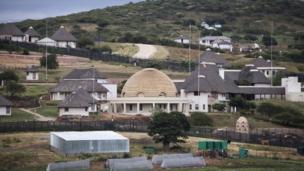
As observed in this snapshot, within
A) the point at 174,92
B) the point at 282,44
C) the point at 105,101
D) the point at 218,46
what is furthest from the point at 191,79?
the point at 282,44

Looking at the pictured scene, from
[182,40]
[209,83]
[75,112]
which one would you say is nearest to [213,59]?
[209,83]

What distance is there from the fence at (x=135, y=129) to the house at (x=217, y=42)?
280ft

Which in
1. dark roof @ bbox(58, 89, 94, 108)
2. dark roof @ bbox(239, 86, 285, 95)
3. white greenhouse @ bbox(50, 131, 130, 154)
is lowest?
white greenhouse @ bbox(50, 131, 130, 154)

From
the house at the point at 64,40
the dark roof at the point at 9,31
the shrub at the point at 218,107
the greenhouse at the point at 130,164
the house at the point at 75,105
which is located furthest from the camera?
the house at the point at 64,40

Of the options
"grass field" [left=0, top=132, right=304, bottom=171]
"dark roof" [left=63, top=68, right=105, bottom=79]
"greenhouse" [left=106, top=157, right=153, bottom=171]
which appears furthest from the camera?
"dark roof" [left=63, top=68, right=105, bottom=79]

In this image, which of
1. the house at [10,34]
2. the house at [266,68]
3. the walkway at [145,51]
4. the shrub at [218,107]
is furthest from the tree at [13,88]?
the walkway at [145,51]

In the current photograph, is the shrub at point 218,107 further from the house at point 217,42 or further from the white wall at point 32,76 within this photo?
the house at point 217,42

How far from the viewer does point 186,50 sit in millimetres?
151875

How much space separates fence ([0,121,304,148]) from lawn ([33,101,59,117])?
7.32 metres

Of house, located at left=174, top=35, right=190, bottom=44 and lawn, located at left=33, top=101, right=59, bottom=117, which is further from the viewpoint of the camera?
house, located at left=174, top=35, right=190, bottom=44

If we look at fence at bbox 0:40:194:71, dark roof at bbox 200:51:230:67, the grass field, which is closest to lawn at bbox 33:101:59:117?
the grass field

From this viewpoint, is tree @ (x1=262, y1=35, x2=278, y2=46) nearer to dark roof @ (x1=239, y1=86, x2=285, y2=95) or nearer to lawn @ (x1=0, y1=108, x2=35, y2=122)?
dark roof @ (x1=239, y1=86, x2=285, y2=95)

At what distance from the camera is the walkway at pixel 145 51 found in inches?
5614

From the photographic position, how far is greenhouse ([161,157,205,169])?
5819cm
